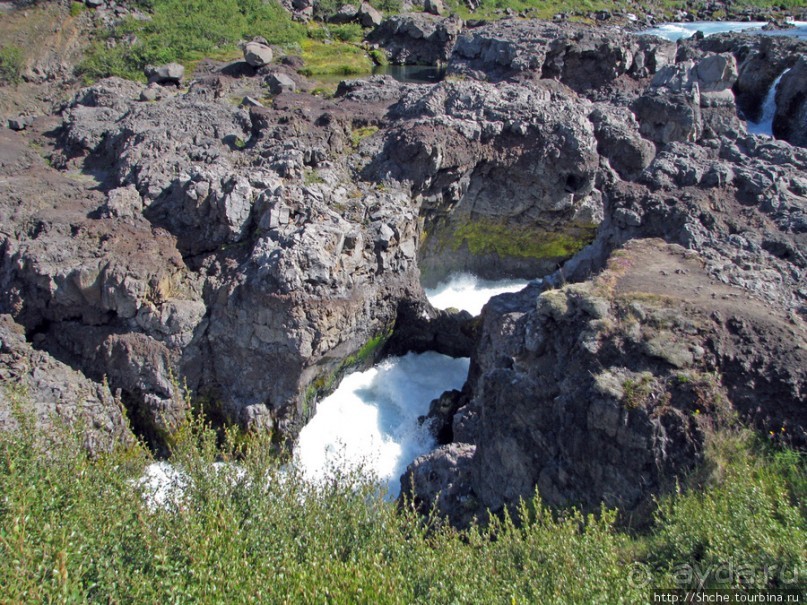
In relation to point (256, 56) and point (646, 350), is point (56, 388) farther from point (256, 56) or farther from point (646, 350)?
point (256, 56)

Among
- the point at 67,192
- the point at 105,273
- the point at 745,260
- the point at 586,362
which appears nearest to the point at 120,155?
the point at 67,192

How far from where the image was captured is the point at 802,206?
18.2 m

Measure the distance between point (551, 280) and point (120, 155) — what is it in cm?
1762

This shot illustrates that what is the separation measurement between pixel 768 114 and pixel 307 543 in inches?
1545

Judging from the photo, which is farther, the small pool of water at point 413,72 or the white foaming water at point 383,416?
the small pool of water at point 413,72

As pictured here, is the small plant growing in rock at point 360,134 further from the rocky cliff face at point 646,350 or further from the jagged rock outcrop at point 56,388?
the jagged rock outcrop at point 56,388

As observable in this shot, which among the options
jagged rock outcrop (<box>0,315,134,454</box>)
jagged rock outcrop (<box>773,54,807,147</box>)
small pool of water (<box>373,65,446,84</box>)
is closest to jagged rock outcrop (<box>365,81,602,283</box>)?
jagged rock outcrop (<box>0,315,134,454</box>)

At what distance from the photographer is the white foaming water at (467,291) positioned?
1091 inches

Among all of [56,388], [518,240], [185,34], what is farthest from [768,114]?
[185,34]

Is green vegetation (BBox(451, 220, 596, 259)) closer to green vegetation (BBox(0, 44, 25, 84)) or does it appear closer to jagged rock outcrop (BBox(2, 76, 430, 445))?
jagged rock outcrop (BBox(2, 76, 430, 445))

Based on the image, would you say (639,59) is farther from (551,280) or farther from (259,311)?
(259,311)

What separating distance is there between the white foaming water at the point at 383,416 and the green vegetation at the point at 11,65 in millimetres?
32691

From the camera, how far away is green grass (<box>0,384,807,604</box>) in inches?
316

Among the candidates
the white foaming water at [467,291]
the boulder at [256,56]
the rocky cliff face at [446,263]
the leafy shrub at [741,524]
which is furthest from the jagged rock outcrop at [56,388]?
the boulder at [256,56]
